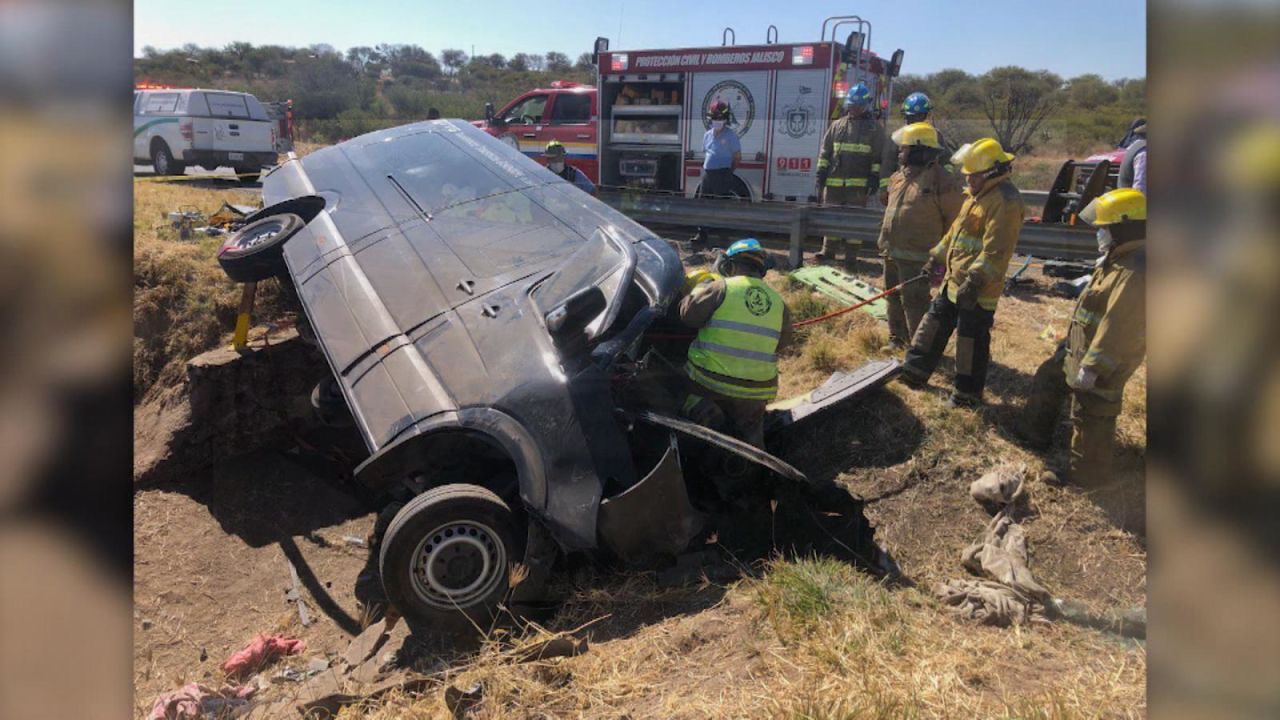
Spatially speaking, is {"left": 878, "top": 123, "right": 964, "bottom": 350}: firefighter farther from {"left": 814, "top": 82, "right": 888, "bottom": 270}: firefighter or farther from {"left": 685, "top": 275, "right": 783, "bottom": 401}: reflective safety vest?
{"left": 814, "top": 82, "right": 888, "bottom": 270}: firefighter

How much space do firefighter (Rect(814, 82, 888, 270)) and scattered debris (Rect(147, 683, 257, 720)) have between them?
7254mm

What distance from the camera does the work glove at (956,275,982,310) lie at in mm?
4996

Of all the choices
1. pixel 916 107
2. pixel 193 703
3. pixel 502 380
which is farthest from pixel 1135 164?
pixel 193 703

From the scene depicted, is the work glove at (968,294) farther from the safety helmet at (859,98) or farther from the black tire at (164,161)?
the black tire at (164,161)

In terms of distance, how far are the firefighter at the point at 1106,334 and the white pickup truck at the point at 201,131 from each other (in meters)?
16.5

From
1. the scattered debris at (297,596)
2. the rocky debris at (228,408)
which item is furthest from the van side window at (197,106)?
the scattered debris at (297,596)

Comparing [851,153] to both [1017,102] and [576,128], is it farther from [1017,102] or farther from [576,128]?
[1017,102]

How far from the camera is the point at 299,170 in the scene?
19.0 feet

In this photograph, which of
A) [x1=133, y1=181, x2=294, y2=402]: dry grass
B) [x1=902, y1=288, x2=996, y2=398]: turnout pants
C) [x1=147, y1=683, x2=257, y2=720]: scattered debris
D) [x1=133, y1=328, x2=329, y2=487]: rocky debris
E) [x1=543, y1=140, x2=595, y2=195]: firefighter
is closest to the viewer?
[x1=147, y1=683, x2=257, y2=720]: scattered debris

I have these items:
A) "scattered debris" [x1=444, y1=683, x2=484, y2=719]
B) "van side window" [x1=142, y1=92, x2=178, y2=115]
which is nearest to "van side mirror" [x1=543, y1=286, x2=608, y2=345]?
"scattered debris" [x1=444, y1=683, x2=484, y2=719]

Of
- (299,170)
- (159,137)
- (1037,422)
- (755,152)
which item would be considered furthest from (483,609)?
(159,137)

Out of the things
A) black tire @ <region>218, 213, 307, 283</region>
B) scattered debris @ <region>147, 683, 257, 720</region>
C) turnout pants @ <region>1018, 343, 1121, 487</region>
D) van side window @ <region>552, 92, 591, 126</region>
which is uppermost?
van side window @ <region>552, 92, 591, 126</region>

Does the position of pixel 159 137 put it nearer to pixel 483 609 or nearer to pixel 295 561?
pixel 295 561

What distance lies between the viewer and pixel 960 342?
203 inches
